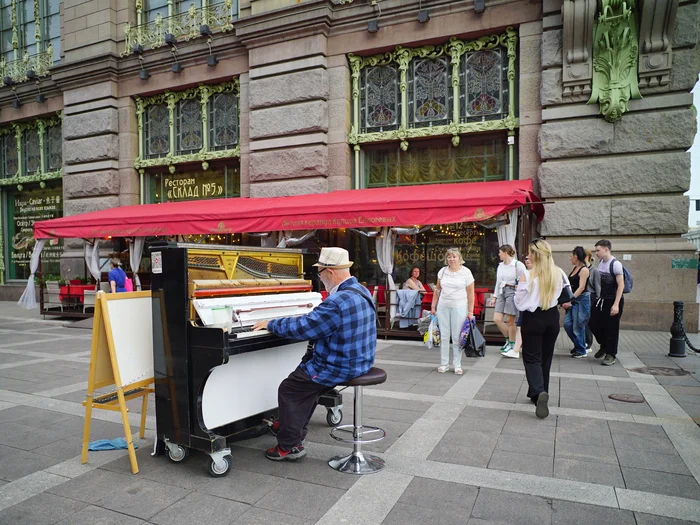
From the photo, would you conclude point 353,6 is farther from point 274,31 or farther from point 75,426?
point 75,426

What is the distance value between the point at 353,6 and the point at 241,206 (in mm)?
5998

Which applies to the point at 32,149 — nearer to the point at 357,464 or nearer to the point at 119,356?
the point at 119,356

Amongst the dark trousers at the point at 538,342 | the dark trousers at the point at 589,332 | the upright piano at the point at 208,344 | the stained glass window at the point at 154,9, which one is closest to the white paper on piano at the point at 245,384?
the upright piano at the point at 208,344

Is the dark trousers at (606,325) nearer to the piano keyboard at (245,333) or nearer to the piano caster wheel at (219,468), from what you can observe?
the piano keyboard at (245,333)

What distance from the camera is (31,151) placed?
786 inches

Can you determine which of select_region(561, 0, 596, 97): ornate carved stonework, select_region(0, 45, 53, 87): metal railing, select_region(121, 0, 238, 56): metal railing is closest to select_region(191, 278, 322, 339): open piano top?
select_region(561, 0, 596, 97): ornate carved stonework

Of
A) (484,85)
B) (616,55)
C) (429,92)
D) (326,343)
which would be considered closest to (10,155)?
(429,92)

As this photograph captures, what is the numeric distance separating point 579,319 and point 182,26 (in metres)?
14.4

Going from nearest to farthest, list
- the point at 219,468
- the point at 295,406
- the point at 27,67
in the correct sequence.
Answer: the point at 219,468 < the point at 295,406 < the point at 27,67

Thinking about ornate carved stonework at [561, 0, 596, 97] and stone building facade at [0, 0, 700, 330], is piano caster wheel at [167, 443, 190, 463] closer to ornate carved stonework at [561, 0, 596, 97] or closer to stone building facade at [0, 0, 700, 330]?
stone building facade at [0, 0, 700, 330]

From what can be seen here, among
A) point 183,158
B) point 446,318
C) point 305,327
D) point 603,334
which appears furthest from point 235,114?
point 305,327

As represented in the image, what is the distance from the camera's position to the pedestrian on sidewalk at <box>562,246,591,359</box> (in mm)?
8555

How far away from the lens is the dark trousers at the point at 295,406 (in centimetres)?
427

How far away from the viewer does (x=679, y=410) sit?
5723mm
